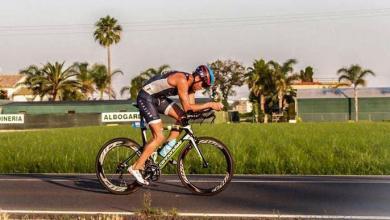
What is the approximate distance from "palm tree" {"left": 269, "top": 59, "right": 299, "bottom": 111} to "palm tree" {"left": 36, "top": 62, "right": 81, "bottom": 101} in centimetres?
2728

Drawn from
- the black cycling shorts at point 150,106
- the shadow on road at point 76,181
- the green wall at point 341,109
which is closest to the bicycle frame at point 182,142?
the black cycling shorts at point 150,106

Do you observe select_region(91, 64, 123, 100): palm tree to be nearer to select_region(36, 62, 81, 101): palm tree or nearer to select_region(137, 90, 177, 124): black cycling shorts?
select_region(36, 62, 81, 101): palm tree

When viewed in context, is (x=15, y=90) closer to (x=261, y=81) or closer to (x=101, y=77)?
(x=101, y=77)

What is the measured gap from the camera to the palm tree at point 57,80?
80.9m

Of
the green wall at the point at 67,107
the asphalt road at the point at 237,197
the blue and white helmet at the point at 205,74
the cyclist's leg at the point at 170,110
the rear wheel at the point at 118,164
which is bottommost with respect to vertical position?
the asphalt road at the point at 237,197

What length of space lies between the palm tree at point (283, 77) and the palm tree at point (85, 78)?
2506 cm

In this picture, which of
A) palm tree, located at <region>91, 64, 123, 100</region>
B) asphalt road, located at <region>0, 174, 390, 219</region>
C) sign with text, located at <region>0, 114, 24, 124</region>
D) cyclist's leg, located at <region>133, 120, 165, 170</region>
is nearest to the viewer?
asphalt road, located at <region>0, 174, 390, 219</region>

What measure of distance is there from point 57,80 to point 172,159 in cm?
7542

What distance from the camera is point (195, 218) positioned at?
→ 6.51 metres

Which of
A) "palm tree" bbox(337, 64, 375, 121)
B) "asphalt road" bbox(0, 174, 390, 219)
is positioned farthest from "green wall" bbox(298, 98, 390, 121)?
"asphalt road" bbox(0, 174, 390, 219)

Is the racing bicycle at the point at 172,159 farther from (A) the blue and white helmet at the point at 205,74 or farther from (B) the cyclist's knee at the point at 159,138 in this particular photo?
(A) the blue and white helmet at the point at 205,74

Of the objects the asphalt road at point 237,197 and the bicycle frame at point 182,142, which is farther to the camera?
the bicycle frame at point 182,142

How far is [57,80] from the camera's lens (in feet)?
267

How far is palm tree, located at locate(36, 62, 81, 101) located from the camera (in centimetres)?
8094
